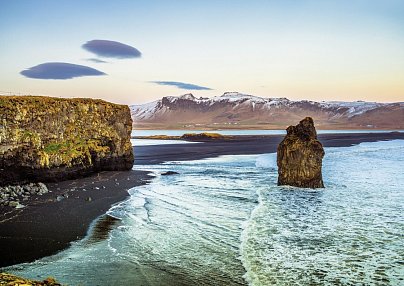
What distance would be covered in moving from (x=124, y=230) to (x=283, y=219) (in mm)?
6077

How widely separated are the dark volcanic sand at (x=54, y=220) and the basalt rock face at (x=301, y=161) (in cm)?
964

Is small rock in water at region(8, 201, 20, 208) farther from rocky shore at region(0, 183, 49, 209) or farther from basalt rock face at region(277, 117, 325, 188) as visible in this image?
basalt rock face at region(277, 117, 325, 188)

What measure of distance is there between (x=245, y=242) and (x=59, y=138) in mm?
17228

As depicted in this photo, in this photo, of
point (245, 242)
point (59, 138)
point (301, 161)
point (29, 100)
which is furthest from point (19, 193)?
point (301, 161)

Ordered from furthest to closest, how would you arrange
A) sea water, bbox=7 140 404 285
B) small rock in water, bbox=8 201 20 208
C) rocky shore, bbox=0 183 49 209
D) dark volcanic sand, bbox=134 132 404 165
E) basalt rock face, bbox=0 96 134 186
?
dark volcanic sand, bbox=134 132 404 165
basalt rock face, bbox=0 96 134 186
rocky shore, bbox=0 183 49 209
small rock in water, bbox=8 201 20 208
sea water, bbox=7 140 404 285

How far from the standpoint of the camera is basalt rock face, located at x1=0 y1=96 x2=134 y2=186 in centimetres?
2034

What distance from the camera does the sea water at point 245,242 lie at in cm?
875

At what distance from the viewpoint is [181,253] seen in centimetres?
1044

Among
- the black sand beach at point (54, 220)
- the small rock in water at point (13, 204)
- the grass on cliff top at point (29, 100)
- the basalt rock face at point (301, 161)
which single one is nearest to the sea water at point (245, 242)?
the black sand beach at point (54, 220)

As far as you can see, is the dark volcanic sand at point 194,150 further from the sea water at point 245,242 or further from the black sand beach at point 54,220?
the sea water at point 245,242

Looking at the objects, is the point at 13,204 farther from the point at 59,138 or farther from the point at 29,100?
the point at 59,138

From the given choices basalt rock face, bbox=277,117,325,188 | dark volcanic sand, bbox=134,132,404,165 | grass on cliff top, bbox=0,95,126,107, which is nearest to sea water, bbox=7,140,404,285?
basalt rock face, bbox=277,117,325,188

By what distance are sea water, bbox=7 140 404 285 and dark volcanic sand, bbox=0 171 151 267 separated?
0.66 meters

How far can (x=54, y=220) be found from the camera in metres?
13.9
